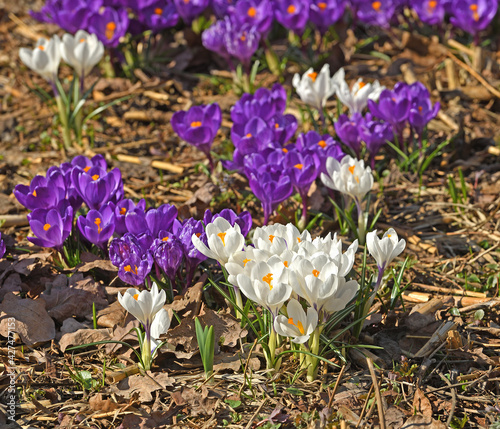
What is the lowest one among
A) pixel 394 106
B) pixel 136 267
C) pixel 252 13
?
pixel 136 267

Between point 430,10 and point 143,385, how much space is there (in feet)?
11.5

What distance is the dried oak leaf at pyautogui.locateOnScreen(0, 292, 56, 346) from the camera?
200 cm

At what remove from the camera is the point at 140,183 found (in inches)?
123

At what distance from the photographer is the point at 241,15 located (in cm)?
388

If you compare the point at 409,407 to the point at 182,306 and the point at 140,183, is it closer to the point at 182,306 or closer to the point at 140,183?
the point at 182,306

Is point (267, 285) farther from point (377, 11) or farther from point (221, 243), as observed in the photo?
point (377, 11)

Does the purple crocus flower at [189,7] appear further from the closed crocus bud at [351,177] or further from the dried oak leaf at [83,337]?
the dried oak leaf at [83,337]

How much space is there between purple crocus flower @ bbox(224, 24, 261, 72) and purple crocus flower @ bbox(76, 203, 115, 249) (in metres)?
1.74

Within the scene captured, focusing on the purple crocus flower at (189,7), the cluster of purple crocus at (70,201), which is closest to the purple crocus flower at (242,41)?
the purple crocus flower at (189,7)

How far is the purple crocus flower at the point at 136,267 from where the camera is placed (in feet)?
6.62

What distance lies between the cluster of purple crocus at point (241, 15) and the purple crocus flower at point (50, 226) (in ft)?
6.09

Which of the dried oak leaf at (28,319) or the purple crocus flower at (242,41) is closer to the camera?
the dried oak leaf at (28,319)

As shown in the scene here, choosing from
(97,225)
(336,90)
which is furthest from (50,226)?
(336,90)

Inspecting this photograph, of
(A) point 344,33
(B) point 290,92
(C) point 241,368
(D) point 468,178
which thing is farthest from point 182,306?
(A) point 344,33
